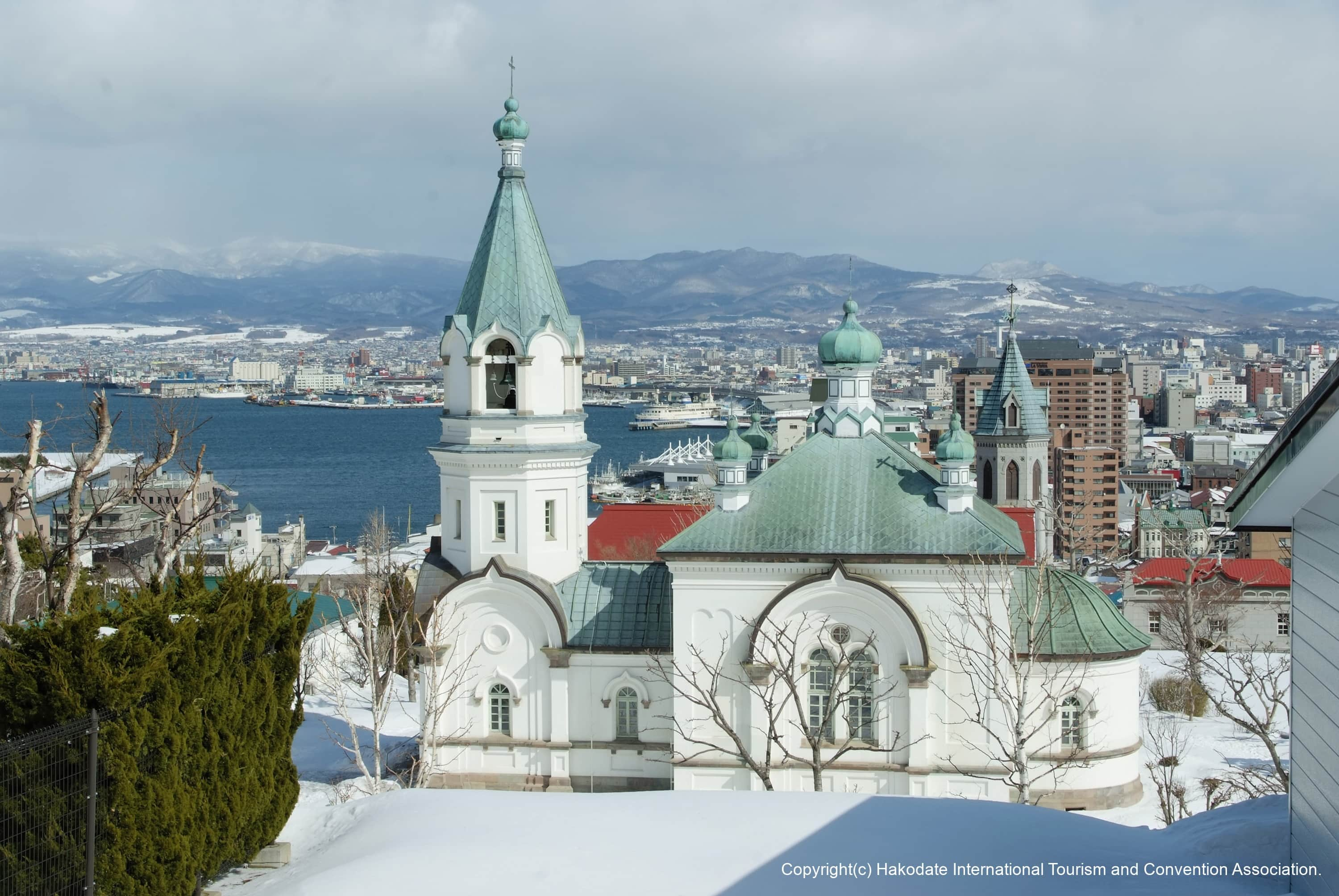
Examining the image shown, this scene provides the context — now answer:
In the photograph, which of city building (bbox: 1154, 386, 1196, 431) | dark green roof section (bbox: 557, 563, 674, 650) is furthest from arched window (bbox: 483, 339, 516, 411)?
city building (bbox: 1154, 386, 1196, 431)

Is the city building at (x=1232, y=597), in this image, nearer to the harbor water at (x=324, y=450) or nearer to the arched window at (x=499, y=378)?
the arched window at (x=499, y=378)

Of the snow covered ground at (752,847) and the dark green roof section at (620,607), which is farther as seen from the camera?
the dark green roof section at (620,607)

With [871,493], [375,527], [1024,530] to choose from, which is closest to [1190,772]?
[871,493]

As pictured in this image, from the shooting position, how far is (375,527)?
4100cm

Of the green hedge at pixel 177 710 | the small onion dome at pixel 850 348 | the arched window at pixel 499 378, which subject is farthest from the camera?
the small onion dome at pixel 850 348

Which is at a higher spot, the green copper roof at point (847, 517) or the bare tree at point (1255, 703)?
the green copper roof at point (847, 517)

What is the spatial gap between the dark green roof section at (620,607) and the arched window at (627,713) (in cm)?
68

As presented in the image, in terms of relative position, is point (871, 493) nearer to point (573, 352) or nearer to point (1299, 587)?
point (573, 352)

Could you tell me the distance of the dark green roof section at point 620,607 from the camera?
1878 cm

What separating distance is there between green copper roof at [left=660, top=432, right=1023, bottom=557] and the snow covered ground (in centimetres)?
616

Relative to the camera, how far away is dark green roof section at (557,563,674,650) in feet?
61.6

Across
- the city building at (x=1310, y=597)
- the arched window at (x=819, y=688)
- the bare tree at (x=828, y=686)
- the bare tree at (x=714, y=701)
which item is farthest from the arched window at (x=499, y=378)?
the city building at (x=1310, y=597)

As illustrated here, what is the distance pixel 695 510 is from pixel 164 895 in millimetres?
32175

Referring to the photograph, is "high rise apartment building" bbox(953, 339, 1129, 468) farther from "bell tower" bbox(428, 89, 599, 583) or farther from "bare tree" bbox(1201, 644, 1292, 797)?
"bell tower" bbox(428, 89, 599, 583)
